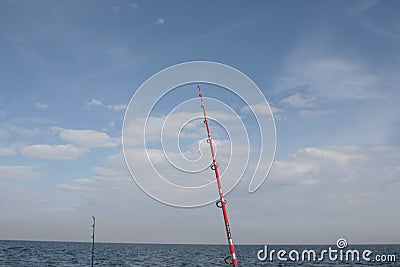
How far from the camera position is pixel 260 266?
6962 cm

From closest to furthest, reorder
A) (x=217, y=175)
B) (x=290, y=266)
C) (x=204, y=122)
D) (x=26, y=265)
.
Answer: (x=217, y=175) → (x=204, y=122) → (x=26, y=265) → (x=290, y=266)

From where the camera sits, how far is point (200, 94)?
17781 mm

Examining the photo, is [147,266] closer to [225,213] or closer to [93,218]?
[93,218]

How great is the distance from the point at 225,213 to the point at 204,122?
4.56m

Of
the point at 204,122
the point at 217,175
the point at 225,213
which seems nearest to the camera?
the point at 225,213

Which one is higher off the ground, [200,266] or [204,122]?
[204,122]

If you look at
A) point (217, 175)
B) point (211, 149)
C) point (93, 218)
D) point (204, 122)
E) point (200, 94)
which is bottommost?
point (93, 218)

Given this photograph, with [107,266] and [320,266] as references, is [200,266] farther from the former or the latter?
[320,266]

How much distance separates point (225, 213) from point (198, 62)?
18.5 feet

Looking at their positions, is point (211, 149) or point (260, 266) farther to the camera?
point (260, 266)

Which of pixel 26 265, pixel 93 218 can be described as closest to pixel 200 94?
pixel 93 218

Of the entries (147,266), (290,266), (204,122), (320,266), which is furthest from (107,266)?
(204,122)

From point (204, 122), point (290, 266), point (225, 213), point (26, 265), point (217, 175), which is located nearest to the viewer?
point (225, 213)

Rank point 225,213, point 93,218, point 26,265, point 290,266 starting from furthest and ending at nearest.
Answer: point 290,266
point 26,265
point 93,218
point 225,213
